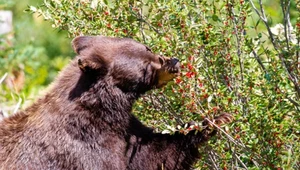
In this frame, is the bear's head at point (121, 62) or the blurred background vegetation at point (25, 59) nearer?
the bear's head at point (121, 62)

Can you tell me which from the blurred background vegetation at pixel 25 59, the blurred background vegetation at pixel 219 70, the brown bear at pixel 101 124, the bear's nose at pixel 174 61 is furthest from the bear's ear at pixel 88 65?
the blurred background vegetation at pixel 25 59

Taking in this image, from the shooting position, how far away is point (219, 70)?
16.6 ft

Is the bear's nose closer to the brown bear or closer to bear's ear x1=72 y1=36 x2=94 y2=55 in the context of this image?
the brown bear

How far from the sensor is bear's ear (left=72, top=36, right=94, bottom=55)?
530 centimetres

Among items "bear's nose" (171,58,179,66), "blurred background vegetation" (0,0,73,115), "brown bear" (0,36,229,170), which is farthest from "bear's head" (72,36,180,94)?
"blurred background vegetation" (0,0,73,115)

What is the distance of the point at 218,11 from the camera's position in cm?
501

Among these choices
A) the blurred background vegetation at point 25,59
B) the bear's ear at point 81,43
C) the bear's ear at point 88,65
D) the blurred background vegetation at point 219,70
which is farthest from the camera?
the blurred background vegetation at point 25,59

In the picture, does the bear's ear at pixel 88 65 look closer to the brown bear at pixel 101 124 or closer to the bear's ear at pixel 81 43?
the brown bear at pixel 101 124

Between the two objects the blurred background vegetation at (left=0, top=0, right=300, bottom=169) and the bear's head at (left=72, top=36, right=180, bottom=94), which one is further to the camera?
the bear's head at (left=72, top=36, right=180, bottom=94)

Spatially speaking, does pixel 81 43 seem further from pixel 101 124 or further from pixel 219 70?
pixel 219 70

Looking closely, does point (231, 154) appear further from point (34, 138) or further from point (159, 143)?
point (34, 138)

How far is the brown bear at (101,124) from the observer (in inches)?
205

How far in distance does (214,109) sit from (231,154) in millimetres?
431

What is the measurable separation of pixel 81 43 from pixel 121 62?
32 cm
